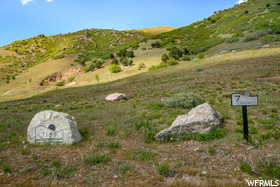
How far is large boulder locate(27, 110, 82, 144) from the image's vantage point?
6.16 m

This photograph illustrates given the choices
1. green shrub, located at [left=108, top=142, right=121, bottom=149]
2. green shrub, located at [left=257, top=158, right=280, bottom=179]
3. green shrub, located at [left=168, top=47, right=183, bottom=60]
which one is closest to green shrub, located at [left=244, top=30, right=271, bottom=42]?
green shrub, located at [left=168, top=47, right=183, bottom=60]

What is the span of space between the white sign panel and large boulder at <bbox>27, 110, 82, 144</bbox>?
521 cm

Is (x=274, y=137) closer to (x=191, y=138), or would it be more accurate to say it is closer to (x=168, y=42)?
(x=191, y=138)

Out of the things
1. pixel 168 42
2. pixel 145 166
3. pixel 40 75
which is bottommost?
pixel 145 166

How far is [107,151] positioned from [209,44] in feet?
133

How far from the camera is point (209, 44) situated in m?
40.6

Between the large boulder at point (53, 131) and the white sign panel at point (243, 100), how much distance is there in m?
5.21

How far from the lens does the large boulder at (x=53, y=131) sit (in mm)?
6160

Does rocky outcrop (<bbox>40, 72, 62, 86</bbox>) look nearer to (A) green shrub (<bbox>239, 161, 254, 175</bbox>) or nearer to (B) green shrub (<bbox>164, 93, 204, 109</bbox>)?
(B) green shrub (<bbox>164, 93, 204, 109</bbox>)

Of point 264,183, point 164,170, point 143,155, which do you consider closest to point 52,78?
point 143,155

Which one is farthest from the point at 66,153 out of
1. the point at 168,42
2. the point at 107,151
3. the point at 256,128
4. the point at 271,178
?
the point at 168,42

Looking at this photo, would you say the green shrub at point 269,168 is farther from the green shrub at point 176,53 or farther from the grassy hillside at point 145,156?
the green shrub at point 176,53

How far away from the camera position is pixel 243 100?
17.2 feet

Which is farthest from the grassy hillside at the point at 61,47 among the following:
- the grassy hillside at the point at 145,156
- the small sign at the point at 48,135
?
the small sign at the point at 48,135
